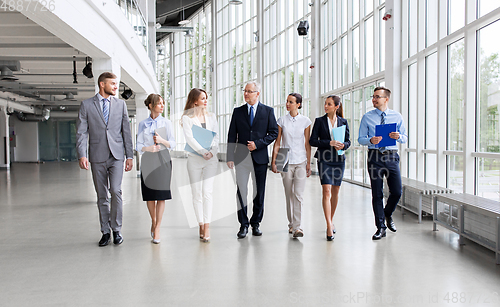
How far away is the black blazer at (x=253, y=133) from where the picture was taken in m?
4.45

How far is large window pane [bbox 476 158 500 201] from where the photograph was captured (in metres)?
5.01

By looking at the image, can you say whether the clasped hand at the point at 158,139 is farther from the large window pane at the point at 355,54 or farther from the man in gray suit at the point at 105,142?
the large window pane at the point at 355,54

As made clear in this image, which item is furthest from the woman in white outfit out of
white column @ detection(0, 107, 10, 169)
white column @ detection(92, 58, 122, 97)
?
white column @ detection(0, 107, 10, 169)

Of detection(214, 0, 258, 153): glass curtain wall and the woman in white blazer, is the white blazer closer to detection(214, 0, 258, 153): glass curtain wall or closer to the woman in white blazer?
the woman in white blazer

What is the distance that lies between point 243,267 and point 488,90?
3924 millimetres

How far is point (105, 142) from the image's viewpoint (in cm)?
423

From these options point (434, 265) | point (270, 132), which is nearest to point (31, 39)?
point (270, 132)

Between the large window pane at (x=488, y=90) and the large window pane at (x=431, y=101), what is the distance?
1.53 metres

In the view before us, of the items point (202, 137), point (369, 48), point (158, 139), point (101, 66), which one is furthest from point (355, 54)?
point (158, 139)

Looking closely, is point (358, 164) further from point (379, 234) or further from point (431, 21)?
point (379, 234)

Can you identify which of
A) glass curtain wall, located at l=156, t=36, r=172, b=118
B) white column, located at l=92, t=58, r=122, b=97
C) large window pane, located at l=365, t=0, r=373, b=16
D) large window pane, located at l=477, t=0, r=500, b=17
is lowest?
white column, located at l=92, t=58, r=122, b=97

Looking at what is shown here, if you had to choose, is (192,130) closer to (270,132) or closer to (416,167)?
(270,132)

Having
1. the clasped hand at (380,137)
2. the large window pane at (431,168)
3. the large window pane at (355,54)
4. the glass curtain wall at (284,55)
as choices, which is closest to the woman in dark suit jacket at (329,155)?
the clasped hand at (380,137)

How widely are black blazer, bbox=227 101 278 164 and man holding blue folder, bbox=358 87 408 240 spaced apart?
105 cm
